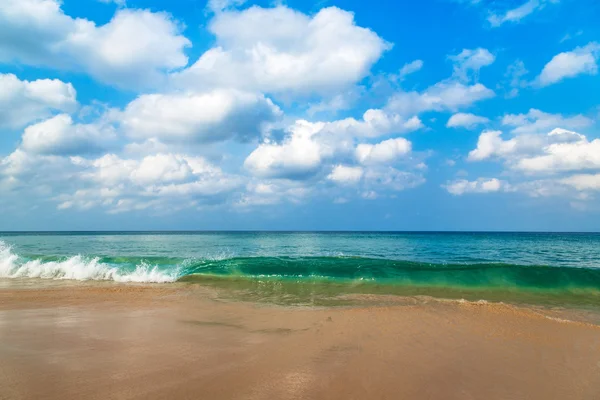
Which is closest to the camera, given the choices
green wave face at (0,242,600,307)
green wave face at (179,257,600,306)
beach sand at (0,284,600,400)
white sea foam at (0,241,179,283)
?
beach sand at (0,284,600,400)

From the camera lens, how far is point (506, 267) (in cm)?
1769

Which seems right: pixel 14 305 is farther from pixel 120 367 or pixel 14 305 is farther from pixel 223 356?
pixel 223 356

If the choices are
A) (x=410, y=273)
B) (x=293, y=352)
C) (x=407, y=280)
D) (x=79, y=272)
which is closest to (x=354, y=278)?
(x=407, y=280)

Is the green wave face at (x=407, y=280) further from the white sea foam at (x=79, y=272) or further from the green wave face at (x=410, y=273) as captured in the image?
the white sea foam at (x=79, y=272)

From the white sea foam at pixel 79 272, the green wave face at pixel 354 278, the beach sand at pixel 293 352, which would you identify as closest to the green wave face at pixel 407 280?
the green wave face at pixel 354 278

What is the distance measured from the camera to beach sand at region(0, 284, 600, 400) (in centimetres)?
442

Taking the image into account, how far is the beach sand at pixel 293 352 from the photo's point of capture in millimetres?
4422

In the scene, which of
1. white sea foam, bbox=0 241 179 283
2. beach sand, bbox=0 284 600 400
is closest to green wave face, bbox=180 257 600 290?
white sea foam, bbox=0 241 179 283

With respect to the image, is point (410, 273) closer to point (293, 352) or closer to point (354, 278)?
point (354, 278)

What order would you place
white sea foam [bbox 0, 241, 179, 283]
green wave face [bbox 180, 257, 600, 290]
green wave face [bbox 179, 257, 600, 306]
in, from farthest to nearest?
white sea foam [bbox 0, 241, 179, 283] → green wave face [bbox 180, 257, 600, 290] → green wave face [bbox 179, 257, 600, 306]

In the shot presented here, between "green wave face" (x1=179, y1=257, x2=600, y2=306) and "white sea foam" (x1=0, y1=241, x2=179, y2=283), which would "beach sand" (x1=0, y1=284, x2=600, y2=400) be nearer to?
"green wave face" (x1=179, y1=257, x2=600, y2=306)

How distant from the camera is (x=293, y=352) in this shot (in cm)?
587

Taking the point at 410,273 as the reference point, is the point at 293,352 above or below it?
above

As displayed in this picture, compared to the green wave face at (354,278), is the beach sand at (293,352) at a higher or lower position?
higher
